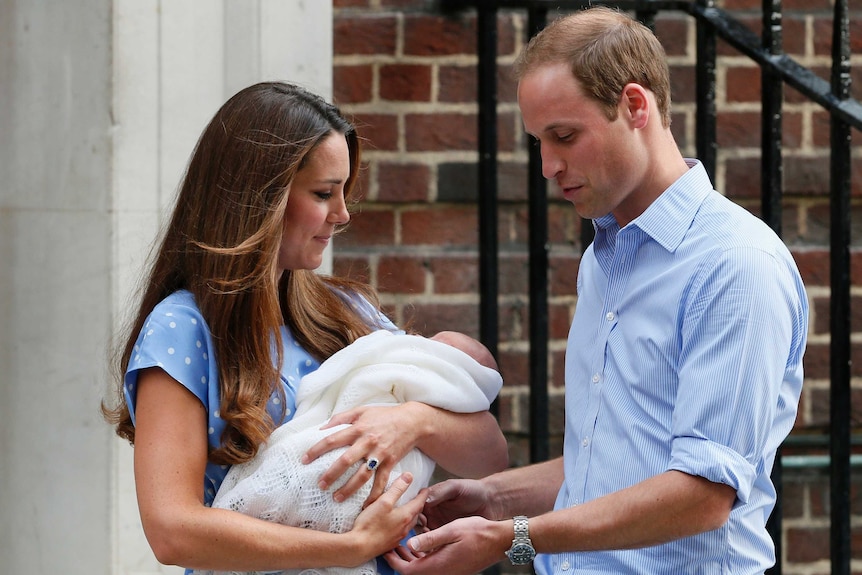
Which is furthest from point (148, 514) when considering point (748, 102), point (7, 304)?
point (748, 102)

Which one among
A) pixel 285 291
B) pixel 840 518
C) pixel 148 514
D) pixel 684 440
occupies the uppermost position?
pixel 285 291

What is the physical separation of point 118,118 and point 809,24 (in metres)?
1.76

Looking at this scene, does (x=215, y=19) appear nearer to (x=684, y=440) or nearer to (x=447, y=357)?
(x=447, y=357)

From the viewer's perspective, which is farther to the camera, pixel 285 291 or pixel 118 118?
pixel 118 118

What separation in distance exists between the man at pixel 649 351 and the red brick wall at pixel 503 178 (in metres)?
1.00

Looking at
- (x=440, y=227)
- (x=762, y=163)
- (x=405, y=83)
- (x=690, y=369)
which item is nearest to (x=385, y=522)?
(x=690, y=369)

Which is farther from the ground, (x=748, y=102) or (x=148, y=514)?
(x=748, y=102)

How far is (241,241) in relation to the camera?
2.01 meters

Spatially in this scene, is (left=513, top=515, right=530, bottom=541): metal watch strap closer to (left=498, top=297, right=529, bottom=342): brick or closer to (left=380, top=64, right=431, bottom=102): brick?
(left=498, top=297, right=529, bottom=342): brick

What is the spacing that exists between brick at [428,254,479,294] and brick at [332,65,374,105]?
45cm

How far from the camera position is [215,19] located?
106 inches

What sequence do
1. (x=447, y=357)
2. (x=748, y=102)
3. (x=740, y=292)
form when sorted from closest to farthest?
(x=740, y=292) < (x=447, y=357) < (x=748, y=102)

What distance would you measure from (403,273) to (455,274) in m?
0.13

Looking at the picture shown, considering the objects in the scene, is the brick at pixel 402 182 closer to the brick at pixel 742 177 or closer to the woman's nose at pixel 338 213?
the brick at pixel 742 177
